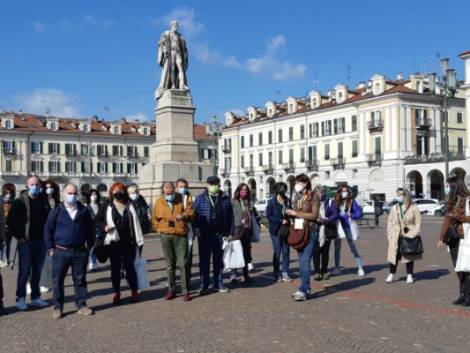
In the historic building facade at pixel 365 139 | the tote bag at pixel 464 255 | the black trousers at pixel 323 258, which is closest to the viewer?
the tote bag at pixel 464 255

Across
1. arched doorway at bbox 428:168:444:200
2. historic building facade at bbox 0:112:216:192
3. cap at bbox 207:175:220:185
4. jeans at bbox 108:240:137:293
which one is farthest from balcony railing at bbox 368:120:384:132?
jeans at bbox 108:240:137:293

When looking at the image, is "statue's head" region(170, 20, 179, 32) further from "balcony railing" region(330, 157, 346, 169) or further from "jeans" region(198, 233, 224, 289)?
"balcony railing" region(330, 157, 346, 169)

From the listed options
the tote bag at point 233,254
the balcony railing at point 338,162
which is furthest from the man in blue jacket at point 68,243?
the balcony railing at point 338,162

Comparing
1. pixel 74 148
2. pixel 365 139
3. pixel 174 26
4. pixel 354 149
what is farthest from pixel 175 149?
pixel 74 148

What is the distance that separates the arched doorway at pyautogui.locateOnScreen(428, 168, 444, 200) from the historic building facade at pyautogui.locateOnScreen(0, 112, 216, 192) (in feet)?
131

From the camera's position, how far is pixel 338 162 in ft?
242

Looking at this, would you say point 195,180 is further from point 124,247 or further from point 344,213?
point 124,247

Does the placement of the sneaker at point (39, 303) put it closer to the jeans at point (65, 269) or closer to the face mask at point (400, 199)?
the jeans at point (65, 269)

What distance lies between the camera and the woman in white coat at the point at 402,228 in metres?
11.5

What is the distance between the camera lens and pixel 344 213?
13.4m

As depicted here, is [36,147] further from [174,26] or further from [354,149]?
[174,26]

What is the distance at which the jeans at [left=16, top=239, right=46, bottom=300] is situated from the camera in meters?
9.43

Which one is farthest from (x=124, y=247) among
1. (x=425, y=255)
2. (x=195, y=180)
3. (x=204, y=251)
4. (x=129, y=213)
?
(x=195, y=180)

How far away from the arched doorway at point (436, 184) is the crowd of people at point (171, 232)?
53103mm
